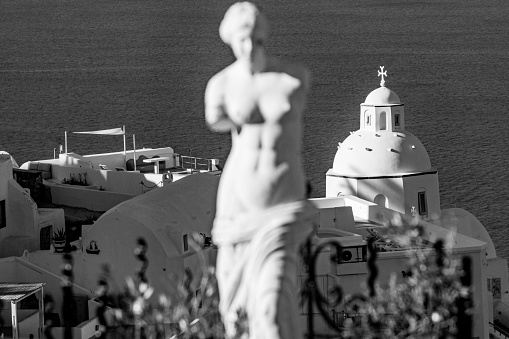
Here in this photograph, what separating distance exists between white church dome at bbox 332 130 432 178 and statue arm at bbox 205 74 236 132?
3604 cm

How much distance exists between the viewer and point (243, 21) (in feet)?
22.9

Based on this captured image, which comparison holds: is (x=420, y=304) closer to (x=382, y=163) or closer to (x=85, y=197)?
(x=85, y=197)

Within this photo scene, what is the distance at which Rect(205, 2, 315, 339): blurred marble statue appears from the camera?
6.87 meters

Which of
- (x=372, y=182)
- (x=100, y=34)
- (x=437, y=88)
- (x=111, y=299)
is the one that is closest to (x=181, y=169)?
(x=372, y=182)

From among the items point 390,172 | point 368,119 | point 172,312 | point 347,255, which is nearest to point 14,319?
point 347,255

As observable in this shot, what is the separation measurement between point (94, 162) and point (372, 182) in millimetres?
8630

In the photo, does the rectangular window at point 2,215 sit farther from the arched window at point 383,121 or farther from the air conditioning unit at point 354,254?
the arched window at point 383,121

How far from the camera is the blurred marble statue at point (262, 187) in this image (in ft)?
22.5

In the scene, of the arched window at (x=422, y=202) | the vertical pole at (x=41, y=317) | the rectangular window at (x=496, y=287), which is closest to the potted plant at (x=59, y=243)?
the vertical pole at (x=41, y=317)

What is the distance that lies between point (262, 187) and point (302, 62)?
11241 centimetres

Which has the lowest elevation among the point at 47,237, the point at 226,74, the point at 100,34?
the point at 47,237

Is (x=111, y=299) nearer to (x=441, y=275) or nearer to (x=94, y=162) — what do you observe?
(x=441, y=275)

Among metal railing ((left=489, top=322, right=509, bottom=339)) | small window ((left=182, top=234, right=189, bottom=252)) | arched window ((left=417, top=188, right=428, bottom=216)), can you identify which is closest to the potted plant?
small window ((left=182, top=234, right=189, bottom=252))

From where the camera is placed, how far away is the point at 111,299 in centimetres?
780
